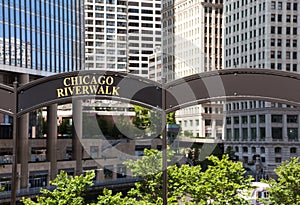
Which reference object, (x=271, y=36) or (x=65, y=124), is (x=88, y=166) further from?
(x=271, y=36)

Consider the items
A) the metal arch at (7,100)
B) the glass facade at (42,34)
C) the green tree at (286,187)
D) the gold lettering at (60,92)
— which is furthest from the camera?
the glass facade at (42,34)

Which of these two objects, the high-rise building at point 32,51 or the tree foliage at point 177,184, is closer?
the tree foliage at point 177,184

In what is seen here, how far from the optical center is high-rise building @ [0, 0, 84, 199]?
200 ft

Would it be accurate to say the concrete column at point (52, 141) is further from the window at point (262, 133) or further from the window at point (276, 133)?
the window at point (276, 133)

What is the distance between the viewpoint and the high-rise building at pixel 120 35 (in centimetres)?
18312

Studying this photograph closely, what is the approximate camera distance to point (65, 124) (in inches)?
4323

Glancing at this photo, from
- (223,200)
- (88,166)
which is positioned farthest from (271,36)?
(223,200)

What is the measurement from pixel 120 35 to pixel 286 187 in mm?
157153

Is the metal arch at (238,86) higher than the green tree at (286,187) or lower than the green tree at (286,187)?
higher

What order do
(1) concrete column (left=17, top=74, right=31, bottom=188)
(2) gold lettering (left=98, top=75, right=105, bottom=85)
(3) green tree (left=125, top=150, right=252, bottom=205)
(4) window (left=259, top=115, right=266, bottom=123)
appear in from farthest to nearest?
(4) window (left=259, top=115, right=266, bottom=123)
(1) concrete column (left=17, top=74, right=31, bottom=188)
(3) green tree (left=125, top=150, right=252, bottom=205)
(2) gold lettering (left=98, top=75, right=105, bottom=85)

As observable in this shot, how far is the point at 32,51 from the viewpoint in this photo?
6469 cm

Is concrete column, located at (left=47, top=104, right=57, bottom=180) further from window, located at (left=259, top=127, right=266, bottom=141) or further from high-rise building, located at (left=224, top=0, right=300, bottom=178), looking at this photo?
window, located at (left=259, top=127, right=266, bottom=141)

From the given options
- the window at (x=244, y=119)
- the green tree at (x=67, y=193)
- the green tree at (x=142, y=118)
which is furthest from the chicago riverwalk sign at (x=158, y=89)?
the window at (x=244, y=119)

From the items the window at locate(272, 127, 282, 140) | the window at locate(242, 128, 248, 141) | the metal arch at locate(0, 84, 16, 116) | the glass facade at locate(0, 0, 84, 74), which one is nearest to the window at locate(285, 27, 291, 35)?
the window at locate(272, 127, 282, 140)
